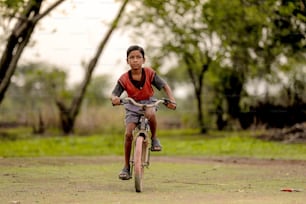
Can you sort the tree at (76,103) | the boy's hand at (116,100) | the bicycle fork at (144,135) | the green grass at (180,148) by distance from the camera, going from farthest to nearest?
the tree at (76,103) → the green grass at (180,148) → the bicycle fork at (144,135) → the boy's hand at (116,100)

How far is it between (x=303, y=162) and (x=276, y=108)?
11.2 meters

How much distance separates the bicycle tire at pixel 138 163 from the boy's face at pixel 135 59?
2.89 feet

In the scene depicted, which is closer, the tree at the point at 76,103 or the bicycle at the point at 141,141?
the bicycle at the point at 141,141

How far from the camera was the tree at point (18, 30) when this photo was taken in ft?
66.1

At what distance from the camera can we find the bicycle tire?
8.59 metres

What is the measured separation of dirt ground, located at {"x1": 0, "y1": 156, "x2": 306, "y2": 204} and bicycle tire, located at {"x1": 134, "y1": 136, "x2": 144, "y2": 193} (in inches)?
4.8

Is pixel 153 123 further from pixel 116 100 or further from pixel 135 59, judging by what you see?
pixel 135 59

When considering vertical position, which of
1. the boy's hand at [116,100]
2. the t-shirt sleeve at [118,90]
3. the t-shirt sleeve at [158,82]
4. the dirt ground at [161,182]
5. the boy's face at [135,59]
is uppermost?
the boy's face at [135,59]

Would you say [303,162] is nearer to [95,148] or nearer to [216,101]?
[95,148]

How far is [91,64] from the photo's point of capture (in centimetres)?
2723

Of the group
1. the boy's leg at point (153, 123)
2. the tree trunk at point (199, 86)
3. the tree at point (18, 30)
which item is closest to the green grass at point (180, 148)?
the tree at point (18, 30)

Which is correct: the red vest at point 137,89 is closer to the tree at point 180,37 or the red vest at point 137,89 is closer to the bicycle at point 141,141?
the bicycle at point 141,141

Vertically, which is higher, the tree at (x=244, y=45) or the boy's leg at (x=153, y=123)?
the tree at (x=244, y=45)

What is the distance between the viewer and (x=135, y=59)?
29.5 ft
